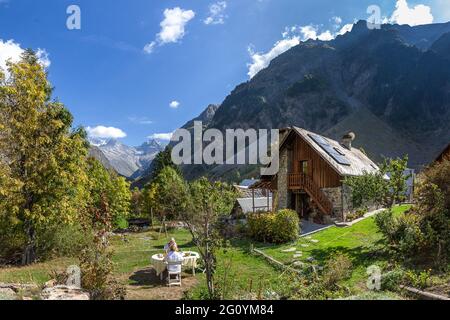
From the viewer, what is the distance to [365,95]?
141250mm

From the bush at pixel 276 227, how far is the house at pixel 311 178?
16.0 ft

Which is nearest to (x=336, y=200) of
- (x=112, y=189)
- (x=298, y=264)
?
(x=298, y=264)

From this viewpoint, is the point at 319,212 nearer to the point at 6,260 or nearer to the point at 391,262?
the point at 391,262

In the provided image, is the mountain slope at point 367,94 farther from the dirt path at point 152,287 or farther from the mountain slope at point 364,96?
the dirt path at point 152,287

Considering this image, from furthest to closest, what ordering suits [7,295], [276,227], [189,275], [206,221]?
1. [276,227]
2. [189,275]
3. [206,221]
4. [7,295]

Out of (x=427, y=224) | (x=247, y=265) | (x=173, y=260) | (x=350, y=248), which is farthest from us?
(x=350, y=248)

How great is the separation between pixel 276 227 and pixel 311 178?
24.3 ft

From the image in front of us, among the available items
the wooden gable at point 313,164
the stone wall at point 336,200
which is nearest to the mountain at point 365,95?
the wooden gable at point 313,164

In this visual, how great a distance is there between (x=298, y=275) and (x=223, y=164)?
129724mm

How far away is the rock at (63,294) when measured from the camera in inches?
281

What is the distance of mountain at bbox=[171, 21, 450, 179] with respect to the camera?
114 metres

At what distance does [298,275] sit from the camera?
431 inches

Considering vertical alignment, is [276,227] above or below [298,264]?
above

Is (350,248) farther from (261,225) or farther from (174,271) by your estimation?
(174,271)
